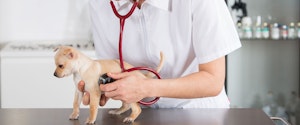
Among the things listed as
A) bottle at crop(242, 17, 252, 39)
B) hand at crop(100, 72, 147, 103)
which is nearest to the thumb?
hand at crop(100, 72, 147, 103)

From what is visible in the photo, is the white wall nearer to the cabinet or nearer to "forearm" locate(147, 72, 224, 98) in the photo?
the cabinet

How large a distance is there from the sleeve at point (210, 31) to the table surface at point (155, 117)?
16 centimetres

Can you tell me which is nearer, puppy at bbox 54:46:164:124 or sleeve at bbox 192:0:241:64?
puppy at bbox 54:46:164:124

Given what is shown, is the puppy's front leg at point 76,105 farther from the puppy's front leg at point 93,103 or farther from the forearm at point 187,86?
the forearm at point 187,86

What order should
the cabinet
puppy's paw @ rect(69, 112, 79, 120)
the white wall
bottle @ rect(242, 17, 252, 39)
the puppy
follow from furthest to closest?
the white wall, the cabinet, bottle @ rect(242, 17, 252, 39), puppy's paw @ rect(69, 112, 79, 120), the puppy

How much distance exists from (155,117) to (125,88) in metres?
0.15

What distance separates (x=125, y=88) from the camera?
1278 mm

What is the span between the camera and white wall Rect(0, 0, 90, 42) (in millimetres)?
3465

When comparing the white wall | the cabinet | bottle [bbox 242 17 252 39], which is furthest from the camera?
the white wall

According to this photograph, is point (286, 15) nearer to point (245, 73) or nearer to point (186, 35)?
point (245, 73)

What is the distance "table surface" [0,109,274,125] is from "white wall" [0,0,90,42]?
203 centimetres

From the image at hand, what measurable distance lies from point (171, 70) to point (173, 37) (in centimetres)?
12

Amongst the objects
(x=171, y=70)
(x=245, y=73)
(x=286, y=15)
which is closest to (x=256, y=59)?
(x=245, y=73)

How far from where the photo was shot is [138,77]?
1311mm
